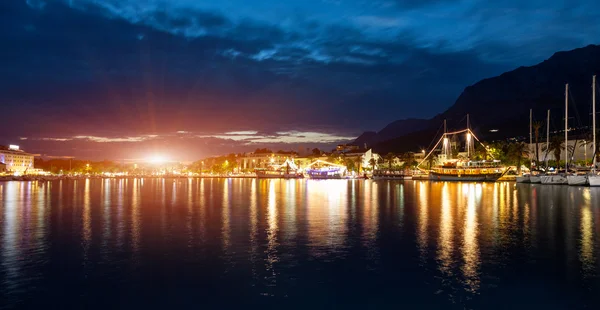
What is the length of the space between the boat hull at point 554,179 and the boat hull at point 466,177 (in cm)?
2214

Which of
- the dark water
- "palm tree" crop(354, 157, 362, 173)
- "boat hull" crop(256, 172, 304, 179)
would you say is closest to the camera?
the dark water

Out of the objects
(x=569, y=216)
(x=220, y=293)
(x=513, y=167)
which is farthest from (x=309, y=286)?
(x=513, y=167)

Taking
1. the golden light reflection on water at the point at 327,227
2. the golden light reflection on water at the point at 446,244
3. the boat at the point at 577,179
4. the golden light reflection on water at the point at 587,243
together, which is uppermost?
the boat at the point at 577,179

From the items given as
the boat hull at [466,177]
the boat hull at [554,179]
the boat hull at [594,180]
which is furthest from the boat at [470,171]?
the boat hull at [594,180]

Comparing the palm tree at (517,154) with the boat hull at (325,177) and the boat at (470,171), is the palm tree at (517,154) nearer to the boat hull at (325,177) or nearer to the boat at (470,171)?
the boat at (470,171)

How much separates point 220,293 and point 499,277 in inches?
364

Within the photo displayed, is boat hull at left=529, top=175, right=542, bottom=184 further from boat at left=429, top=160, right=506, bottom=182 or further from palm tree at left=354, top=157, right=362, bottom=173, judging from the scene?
palm tree at left=354, top=157, right=362, bottom=173

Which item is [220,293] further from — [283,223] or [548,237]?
[548,237]

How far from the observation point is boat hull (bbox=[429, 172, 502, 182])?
113m

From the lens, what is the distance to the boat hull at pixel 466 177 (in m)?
113

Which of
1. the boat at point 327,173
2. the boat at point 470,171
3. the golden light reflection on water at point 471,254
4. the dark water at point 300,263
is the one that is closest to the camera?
the dark water at point 300,263

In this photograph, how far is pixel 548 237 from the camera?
23172 mm

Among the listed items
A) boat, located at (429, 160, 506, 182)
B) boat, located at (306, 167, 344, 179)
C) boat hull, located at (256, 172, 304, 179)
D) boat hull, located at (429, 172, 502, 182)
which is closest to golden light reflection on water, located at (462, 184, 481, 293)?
boat hull, located at (429, 172, 502, 182)

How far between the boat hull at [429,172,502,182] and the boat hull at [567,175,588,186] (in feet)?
103
